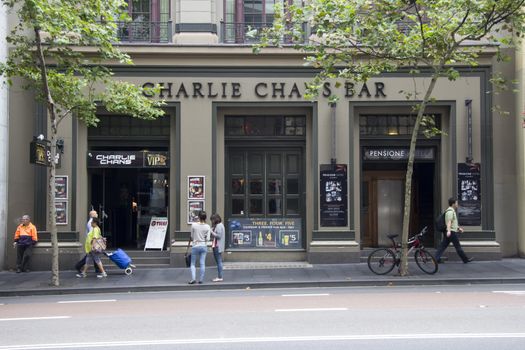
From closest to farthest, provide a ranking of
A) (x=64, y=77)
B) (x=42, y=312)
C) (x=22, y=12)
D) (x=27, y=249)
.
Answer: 1. (x=42, y=312)
2. (x=22, y=12)
3. (x=64, y=77)
4. (x=27, y=249)

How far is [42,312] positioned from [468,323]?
727cm

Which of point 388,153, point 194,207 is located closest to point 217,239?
point 194,207

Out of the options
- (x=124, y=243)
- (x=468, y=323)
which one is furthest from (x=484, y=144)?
(x=124, y=243)

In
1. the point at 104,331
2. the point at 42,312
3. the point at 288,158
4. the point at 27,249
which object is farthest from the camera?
the point at 288,158

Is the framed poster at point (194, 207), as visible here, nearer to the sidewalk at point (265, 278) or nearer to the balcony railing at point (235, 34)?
the sidewalk at point (265, 278)

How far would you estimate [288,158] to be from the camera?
709 inches

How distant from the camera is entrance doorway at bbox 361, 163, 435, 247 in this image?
18.4 meters

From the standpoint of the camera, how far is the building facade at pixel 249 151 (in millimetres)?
17000

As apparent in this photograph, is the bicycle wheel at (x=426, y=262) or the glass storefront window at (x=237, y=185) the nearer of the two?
the bicycle wheel at (x=426, y=262)

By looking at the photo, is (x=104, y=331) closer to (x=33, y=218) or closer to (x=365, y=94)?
(x=33, y=218)

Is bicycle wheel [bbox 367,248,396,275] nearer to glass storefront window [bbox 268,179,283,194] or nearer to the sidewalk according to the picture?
the sidewalk

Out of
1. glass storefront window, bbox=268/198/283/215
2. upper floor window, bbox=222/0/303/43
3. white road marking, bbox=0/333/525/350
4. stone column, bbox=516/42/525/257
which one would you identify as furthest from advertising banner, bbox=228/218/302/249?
white road marking, bbox=0/333/525/350

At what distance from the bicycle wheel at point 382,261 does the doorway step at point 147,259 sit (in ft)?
19.5

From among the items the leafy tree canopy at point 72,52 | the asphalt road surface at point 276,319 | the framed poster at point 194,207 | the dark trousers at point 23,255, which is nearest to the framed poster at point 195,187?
the framed poster at point 194,207
